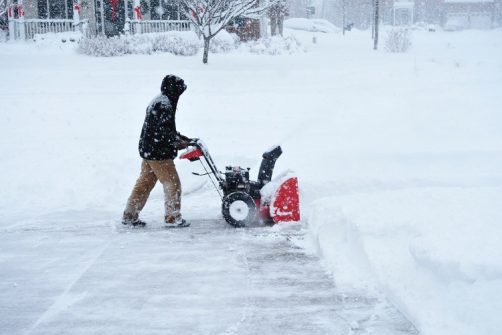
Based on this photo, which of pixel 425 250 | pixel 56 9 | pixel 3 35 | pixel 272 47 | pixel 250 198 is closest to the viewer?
pixel 425 250

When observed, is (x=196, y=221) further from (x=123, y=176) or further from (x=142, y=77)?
(x=142, y=77)

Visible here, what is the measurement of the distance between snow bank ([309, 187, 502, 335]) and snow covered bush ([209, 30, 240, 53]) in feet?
45.0

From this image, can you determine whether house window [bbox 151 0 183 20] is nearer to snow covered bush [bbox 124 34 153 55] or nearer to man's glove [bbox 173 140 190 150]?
snow covered bush [bbox 124 34 153 55]

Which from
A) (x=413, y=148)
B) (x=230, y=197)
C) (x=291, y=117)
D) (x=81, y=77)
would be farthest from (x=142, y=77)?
(x=230, y=197)

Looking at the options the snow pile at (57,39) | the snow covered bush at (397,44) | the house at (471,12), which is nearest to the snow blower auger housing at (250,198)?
the snow pile at (57,39)

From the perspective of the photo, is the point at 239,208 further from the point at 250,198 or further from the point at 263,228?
the point at 263,228

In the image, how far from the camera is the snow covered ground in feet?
14.2


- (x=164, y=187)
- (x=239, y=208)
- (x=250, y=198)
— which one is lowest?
(x=239, y=208)

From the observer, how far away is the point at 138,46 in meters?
18.5

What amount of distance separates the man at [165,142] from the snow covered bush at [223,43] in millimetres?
12988

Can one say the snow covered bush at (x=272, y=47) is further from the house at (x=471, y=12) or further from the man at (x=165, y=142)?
the house at (x=471, y=12)

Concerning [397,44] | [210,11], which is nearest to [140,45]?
[210,11]

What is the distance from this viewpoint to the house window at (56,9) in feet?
86.1

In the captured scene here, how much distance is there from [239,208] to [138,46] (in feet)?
42.9
